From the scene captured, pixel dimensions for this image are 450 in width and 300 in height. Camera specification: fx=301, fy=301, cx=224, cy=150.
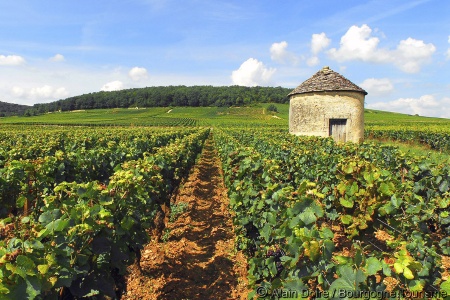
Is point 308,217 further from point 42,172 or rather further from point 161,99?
point 161,99

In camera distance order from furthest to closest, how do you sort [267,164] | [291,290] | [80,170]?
[80,170] < [267,164] < [291,290]

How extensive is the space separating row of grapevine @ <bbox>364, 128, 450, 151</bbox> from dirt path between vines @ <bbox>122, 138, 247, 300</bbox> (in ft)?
83.4

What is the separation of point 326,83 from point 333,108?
1.72m

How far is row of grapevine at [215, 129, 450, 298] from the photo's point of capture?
2283 mm

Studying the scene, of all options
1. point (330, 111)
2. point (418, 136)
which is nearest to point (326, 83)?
point (330, 111)

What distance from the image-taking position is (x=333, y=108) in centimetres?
1955

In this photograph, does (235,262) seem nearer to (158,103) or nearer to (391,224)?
(391,224)

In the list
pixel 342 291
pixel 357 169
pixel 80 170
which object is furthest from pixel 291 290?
pixel 80 170

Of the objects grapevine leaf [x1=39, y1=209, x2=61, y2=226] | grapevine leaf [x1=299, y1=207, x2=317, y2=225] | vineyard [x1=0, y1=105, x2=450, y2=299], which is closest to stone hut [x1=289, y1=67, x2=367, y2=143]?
vineyard [x1=0, y1=105, x2=450, y2=299]

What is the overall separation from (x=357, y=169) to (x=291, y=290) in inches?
119

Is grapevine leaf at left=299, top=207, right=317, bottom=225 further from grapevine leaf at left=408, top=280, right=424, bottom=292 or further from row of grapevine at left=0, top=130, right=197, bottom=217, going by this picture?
row of grapevine at left=0, top=130, right=197, bottom=217

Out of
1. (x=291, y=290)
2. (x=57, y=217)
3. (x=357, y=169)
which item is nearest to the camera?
(x=291, y=290)

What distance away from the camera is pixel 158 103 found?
5138 inches

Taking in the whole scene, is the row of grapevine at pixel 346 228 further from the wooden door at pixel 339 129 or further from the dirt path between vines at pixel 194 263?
the wooden door at pixel 339 129
